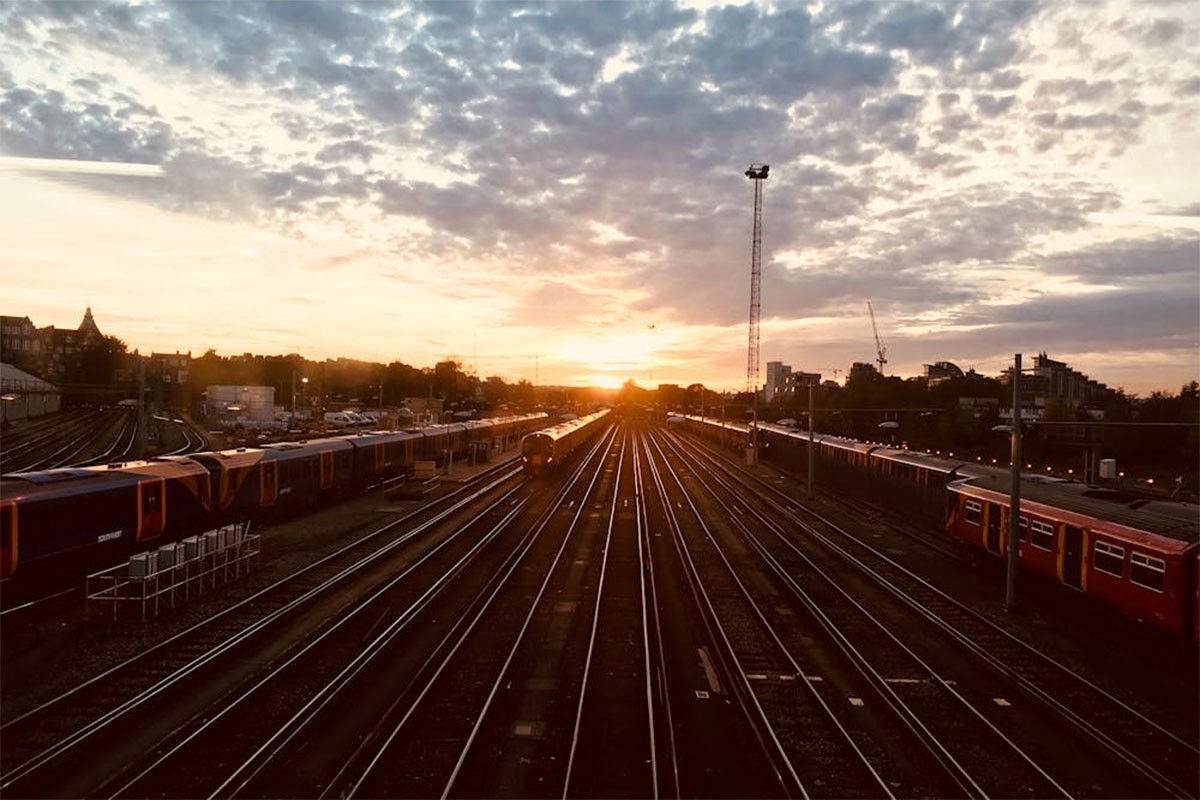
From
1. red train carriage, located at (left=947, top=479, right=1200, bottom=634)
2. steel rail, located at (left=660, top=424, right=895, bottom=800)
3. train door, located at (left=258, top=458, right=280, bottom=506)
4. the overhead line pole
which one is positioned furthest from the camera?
train door, located at (left=258, top=458, right=280, bottom=506)

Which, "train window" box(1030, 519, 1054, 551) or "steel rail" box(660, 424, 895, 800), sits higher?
"train window" box(1030, 519, 1054, 551)

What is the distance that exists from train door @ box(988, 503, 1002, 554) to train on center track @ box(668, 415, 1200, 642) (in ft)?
0.09

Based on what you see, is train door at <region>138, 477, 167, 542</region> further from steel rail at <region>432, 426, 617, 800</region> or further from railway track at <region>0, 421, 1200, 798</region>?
steel rail at <region>432, 426, 617, 800</region>

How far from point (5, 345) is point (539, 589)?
435ft

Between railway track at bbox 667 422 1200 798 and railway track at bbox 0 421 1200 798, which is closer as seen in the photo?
A: railway track at bbox 0 421 1200 798

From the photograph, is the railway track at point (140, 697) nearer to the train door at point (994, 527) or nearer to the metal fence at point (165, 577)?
the metal fence at point (165, 577)

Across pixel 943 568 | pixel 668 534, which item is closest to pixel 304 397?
pixel 668 534

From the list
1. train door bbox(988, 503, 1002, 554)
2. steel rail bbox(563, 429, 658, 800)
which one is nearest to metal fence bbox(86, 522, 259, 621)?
steel rail bbox(563, 429, 658, 800)

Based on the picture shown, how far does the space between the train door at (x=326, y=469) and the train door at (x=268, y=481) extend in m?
4.64

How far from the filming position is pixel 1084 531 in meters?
18.2

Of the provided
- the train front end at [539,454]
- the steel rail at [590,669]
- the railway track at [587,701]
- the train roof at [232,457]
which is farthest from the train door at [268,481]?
the train front end at [539,454]

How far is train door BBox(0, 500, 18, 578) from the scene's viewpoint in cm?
1620

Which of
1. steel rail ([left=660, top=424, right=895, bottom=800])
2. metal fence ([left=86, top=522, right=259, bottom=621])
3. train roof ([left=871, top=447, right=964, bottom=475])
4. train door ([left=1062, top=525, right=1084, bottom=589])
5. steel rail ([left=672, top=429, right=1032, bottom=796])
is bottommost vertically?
steel rail ([left=660, top=424, right=895, bottom=800])

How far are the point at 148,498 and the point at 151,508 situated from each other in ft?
1.05
